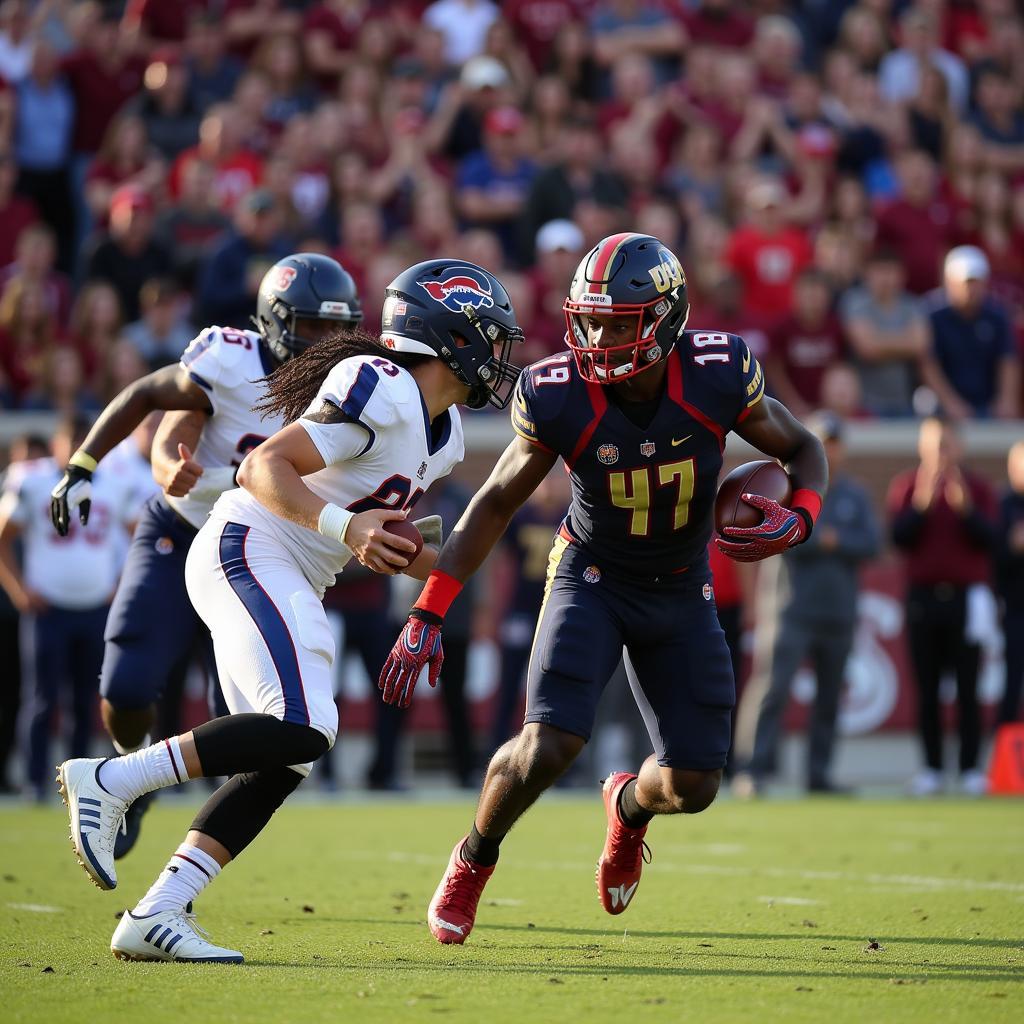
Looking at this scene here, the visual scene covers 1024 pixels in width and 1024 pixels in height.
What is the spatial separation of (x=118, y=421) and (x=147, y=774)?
5.44 ft

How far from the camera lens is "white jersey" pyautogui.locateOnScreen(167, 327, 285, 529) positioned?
18.8 feet

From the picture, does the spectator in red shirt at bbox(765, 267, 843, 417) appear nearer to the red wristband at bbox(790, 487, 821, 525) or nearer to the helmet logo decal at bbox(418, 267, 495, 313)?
the red wristband at bbox(790, 487, 821, 525)

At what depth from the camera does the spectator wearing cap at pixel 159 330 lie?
1115 cm

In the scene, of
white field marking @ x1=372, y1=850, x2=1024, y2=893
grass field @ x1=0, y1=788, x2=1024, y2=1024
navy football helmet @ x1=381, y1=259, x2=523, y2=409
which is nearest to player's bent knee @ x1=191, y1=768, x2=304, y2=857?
grass field @ x1=0, y1=788, x2=1024, y2=1024

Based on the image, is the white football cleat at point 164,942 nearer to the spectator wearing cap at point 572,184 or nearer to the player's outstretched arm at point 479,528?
the player's outstretched arm at point 479,528

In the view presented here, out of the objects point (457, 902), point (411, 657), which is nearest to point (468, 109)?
point (411, 657)

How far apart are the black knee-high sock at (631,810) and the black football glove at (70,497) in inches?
76.7

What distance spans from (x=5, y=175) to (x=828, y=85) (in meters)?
7.22

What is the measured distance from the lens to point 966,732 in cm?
1078

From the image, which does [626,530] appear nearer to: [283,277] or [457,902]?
[457,902]

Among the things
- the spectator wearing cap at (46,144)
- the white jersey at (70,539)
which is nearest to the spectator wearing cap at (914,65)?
the spectator wearing cap at (46,144)

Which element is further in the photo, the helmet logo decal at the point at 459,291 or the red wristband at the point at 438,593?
the helmet logo decal at the point at 459,291

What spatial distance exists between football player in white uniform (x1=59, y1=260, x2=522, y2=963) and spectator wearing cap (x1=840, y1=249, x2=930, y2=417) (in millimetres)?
7705

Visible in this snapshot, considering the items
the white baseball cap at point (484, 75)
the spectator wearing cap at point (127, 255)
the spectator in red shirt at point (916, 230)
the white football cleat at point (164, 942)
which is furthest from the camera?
the spectator in red shirt at point (916, 230)
